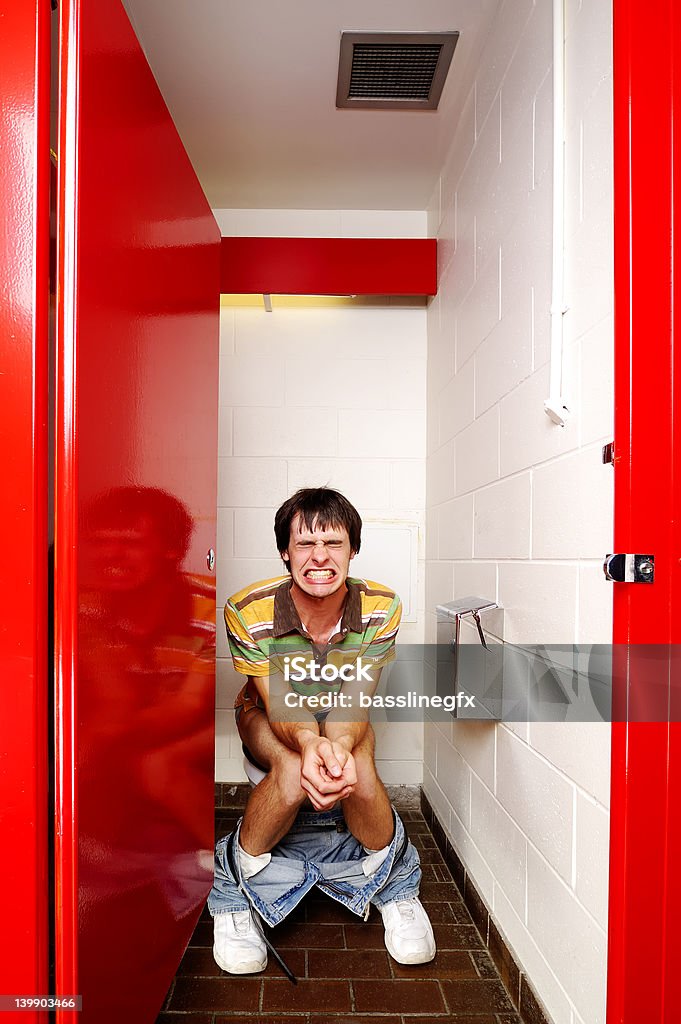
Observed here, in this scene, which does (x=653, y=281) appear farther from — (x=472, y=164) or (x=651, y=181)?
(x=472, y=164)

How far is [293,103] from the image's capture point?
2.56 m

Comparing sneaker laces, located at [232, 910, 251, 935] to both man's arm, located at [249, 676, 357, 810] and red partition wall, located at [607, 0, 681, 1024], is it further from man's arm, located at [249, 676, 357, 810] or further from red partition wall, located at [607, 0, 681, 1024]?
red partition wall, located at [607, 0, 681, 1024]

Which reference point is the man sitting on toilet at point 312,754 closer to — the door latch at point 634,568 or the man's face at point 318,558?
the man's face at point 318,558

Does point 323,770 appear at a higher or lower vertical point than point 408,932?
higher

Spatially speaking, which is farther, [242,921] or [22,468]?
[242,921]

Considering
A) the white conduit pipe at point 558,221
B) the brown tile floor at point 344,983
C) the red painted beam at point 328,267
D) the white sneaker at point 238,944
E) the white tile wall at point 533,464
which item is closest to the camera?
the white tile wall at point 533,464

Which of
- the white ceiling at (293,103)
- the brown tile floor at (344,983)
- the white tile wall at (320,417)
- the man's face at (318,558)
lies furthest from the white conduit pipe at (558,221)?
the white tile wall at (320,417)

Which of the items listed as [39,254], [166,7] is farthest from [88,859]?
[166,7]

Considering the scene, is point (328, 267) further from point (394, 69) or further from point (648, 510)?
point (648, 510)

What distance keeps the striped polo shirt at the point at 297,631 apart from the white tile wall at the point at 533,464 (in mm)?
290

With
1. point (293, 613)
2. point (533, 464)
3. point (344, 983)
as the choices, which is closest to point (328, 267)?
point (293, 613)

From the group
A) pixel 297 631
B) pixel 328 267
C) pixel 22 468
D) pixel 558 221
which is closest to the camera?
pixel 22 468

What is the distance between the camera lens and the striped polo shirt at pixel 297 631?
2467mm

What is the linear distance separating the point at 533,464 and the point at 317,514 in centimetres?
100
